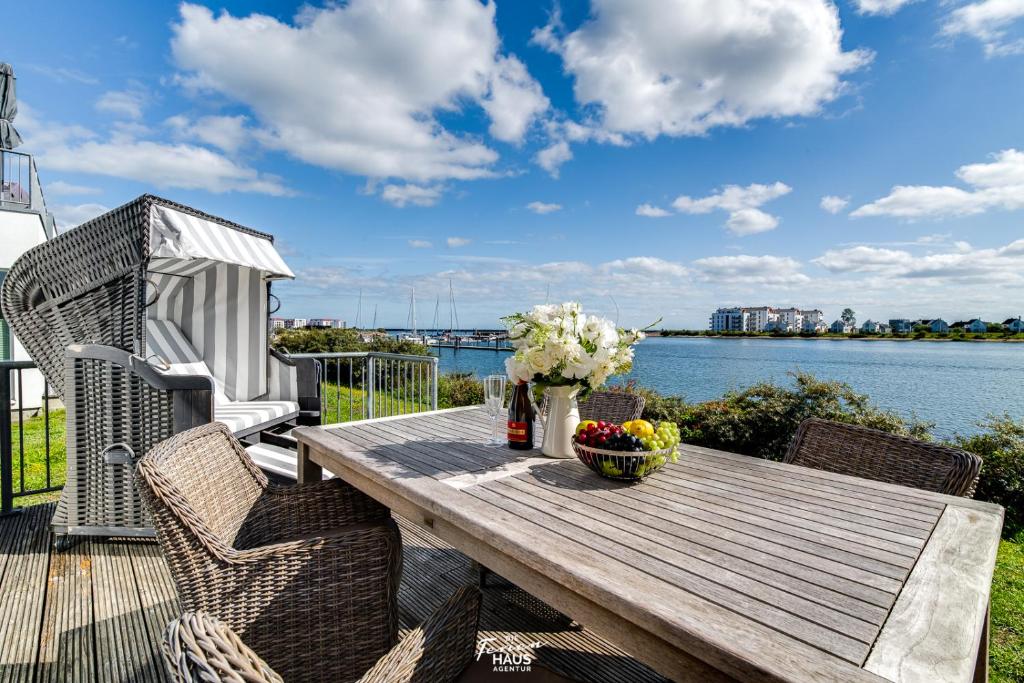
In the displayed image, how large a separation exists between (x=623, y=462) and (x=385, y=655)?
0.83m

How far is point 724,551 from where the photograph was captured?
1.03 m

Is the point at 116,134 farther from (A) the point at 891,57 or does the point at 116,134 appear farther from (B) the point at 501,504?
(A) the point at 891,57

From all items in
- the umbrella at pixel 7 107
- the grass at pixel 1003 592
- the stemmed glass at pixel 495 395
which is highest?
the umbrella at pixel 7 107

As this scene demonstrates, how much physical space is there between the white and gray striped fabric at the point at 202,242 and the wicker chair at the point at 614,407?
8.55 feet

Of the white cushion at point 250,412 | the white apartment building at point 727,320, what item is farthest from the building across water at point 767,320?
the white cushion at point 250,412

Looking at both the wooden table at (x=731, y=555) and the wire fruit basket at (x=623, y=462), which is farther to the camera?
the wire fruit basket at (x=623, y=462)

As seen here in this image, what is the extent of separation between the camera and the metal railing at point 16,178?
793 centimetres

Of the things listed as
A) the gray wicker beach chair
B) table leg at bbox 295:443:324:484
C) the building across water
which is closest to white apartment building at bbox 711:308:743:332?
the building across water

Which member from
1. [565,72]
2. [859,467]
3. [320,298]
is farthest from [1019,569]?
[320,298]

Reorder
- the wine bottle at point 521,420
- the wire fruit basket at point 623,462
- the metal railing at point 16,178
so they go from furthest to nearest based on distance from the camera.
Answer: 1. the metal railing at point 16,178
2. the wine bottle at point 521,420
3. the wire fruit basket at point 623,462

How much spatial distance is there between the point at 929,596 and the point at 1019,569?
9.92 ft

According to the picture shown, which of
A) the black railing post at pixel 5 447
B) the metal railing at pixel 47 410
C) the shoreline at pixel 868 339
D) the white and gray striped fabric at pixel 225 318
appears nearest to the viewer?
the black railing post at pixel 5 447

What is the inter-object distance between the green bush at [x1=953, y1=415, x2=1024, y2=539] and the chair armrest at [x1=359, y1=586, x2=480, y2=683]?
430 centimetres

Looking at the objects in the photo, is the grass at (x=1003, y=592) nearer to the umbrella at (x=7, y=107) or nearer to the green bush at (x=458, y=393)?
the green bush at (x=458, y=393)
